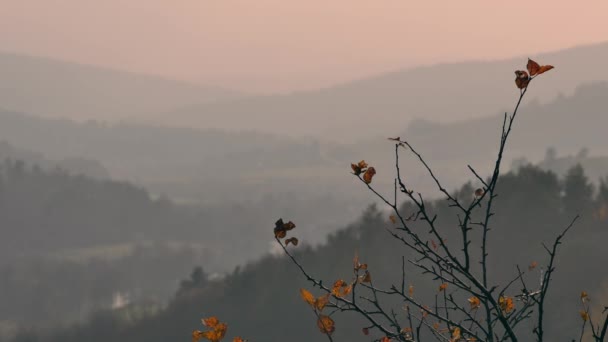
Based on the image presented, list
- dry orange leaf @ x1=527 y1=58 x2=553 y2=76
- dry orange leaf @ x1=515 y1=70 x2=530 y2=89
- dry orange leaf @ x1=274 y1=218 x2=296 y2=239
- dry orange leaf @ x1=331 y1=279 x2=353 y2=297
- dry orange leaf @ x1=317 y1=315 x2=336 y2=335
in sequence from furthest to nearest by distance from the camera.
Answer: dry orange leaf @ x1=331 y1=279 x2=353 y2=297, dry orange leaf @ x1=317 y1=315 x2=336 y2=335, dry orange leaf @ x1=274 y1=218 x2=296 y2=239, dry orange leaf @ x1=515 y1=70 x2=530 y2=89, dry orange leaf @ x1=527 y1=58 x2=553 y2=76

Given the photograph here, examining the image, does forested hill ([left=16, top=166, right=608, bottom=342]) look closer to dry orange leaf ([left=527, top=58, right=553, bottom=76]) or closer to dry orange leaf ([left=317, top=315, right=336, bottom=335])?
dry orange leaf ([left=317, top=315, right=336, bottom=335])

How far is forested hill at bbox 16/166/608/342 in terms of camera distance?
73688 millimetres

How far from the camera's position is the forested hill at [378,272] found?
73688 millimetres

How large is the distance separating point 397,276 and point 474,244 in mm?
11145

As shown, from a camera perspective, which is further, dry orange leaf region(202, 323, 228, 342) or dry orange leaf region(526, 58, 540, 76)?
dry orange leaf region(202, 323, 228, 342)

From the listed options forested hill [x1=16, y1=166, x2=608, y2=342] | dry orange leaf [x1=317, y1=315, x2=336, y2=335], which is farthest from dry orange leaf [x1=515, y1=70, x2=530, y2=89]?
forested hill [x1=16, y1=166, x2=608, y2=342]

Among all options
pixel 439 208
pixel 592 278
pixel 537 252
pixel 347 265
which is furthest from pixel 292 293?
pixel 592 278

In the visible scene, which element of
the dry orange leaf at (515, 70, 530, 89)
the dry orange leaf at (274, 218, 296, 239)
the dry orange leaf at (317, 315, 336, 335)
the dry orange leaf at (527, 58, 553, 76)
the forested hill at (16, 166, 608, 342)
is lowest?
the dry orange leaf at (317, 315, 336, 335)

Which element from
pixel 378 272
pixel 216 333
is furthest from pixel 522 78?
pixel 378 272

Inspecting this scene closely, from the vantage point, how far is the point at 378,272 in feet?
312

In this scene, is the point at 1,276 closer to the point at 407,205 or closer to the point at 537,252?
the point at 407,205

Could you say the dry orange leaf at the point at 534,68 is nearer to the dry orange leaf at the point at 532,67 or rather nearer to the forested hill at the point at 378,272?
the dry orange leaf at the point at 532,67

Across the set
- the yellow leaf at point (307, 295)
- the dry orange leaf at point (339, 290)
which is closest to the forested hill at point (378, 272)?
the dry orange leaf at point (339, 290)

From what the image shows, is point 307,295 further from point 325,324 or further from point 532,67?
A: point 532,67
